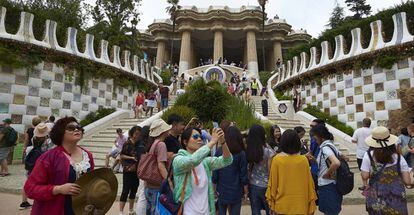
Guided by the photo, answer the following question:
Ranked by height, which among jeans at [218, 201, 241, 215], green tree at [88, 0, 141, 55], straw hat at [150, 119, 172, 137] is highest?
green tree at [88, 0, 141, 55]

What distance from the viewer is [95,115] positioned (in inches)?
520

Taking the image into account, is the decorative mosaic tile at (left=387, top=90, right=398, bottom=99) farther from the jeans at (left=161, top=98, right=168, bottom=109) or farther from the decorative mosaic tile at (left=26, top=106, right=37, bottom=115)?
the decorative mosaic tile at (left=26, top=106, right=37, bottom=115)

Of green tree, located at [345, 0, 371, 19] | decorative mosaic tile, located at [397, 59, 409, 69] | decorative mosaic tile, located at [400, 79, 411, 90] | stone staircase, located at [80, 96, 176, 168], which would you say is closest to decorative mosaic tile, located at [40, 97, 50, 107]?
stone staircase, located at [80, 96, 176, 168]

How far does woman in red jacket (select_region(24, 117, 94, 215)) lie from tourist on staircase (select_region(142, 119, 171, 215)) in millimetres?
961

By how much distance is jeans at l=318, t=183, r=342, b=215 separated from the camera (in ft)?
11.2

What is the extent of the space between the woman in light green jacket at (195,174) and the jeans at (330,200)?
153 cm

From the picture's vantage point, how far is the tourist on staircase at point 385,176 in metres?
3.07

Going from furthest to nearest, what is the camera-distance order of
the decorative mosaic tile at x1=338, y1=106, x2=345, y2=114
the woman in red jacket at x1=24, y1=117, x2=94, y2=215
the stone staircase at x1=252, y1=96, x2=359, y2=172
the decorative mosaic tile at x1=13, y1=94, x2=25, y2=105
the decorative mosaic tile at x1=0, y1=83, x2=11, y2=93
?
the decorative mosaic tile at x1=338, y1=106, x2=345, y2=114, the decorative mosaic tile at x1=13, y1=94, x2=25, y2=105, the decorative mosaic tile at x1=0, y1=83, x2=11, y2=93, the stone staircase at x1=252, y1=96, x2=359, y2=172, the woman in red jacket at x1=24, y1=117, x2=94, y2=215

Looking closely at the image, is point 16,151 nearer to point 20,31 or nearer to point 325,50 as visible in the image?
point 20,31

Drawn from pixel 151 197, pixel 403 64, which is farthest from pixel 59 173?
pixel 403 64

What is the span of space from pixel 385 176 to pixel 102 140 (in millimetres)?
10083

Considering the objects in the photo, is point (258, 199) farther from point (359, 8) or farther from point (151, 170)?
point (359, 8)

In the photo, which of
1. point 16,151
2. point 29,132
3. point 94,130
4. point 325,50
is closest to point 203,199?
point 29,132

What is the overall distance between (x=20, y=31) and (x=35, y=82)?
1.98 metres
